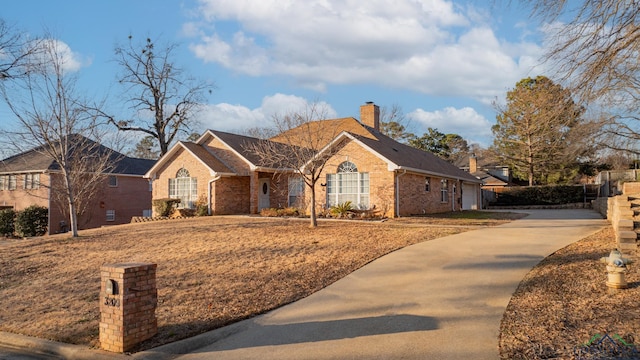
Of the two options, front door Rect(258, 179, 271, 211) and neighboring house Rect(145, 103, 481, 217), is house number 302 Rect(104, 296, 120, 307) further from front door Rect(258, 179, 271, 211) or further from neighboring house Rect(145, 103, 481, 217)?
front door Rect(258, 179, 271, 211)

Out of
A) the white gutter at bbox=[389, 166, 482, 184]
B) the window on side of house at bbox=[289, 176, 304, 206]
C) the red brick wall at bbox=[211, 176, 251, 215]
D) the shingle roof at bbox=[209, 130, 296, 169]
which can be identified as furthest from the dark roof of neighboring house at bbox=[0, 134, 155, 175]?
the white gutter at bbox=[389, 166, 482, 184]

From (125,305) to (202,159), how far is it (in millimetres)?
18586

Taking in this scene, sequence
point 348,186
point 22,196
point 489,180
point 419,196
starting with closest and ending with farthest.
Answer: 1. point 348,186
2. point 419,196
3. point 22,196
4. point 489,180

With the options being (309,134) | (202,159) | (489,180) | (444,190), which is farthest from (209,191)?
(489,180)

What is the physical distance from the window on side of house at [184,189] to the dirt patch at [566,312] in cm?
1937

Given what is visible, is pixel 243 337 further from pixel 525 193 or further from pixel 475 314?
pixel 525 193

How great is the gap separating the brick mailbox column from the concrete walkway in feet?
1.17

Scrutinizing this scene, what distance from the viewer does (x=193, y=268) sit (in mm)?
10398

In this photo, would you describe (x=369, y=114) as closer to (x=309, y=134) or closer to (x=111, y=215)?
(x=309, y=134)

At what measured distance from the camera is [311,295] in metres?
8.10

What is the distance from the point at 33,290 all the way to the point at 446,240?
10.6 meters

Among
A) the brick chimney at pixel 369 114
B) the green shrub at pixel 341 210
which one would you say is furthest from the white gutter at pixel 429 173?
the brick chimney at pixel 369 114

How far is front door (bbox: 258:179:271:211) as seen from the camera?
25094mm

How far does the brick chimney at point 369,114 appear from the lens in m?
33.2
